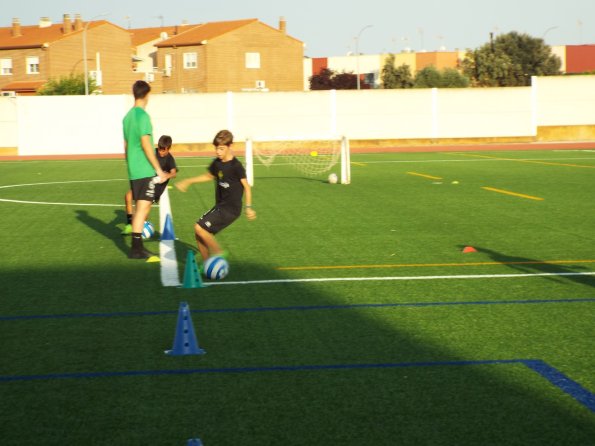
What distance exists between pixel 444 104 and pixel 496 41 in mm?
56671

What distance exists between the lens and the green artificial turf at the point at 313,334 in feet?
16.7

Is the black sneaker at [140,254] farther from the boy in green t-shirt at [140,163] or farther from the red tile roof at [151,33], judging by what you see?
the red tile roof at [151,33]

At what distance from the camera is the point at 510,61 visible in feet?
309

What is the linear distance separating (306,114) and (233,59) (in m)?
42.7

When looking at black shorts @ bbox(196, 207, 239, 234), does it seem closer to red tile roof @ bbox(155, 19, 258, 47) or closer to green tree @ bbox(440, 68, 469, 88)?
red tile roof @ bbox(155, 19, 258, 47)

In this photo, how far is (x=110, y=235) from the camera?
522 inches

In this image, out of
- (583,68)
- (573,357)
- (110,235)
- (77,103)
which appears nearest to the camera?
(573,357)

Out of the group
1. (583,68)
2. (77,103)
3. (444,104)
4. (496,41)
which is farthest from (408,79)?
(77,103)

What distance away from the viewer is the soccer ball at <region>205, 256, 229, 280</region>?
931cm

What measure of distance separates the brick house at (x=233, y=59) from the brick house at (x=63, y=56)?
4.40m

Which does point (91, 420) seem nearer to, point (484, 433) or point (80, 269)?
point (484, 433)

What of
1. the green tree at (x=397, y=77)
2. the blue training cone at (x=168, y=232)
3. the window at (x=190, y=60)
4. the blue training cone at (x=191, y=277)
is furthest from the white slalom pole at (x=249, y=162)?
the green tree at (x=397, y=77)

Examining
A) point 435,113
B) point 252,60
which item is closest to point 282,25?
point 252,60

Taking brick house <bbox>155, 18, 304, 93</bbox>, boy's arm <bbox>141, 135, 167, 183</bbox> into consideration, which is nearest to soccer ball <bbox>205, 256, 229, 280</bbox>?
boy's arm <bbox>141, 135, 167, 183</bbox>
